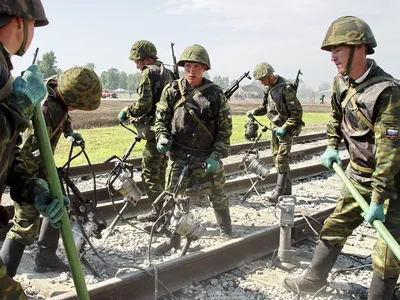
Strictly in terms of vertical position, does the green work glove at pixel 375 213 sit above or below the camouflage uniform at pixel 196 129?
below

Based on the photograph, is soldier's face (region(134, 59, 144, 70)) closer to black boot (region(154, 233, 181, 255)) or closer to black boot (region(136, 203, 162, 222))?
black boot (region(136, 203, 162, 222))

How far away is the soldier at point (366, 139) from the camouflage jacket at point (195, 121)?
1.52 meters

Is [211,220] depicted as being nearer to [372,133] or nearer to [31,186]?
[372,133]

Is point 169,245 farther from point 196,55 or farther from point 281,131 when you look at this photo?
point 281,131

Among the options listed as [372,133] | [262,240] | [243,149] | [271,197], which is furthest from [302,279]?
[243,149]

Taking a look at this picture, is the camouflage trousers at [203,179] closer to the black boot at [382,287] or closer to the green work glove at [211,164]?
the green work glove at [211,164]

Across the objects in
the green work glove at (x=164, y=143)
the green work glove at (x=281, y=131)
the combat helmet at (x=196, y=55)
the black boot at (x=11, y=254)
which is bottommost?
the black boot at (x=11, y=254)

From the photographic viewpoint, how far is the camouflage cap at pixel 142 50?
722 centimetres

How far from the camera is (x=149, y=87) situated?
22.7 ft

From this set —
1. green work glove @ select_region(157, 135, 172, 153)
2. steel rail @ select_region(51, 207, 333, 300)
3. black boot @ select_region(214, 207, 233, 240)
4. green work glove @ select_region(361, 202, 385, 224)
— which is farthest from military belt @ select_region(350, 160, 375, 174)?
green work glove @ select_region(157, 135, 172, 153)

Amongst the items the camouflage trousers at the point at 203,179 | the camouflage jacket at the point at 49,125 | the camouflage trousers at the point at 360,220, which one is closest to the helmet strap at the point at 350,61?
the camouflage trousers at the point at 360,220

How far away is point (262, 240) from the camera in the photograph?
5.74m

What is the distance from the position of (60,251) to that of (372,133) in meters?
3.86

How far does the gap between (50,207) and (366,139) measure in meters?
2.91
